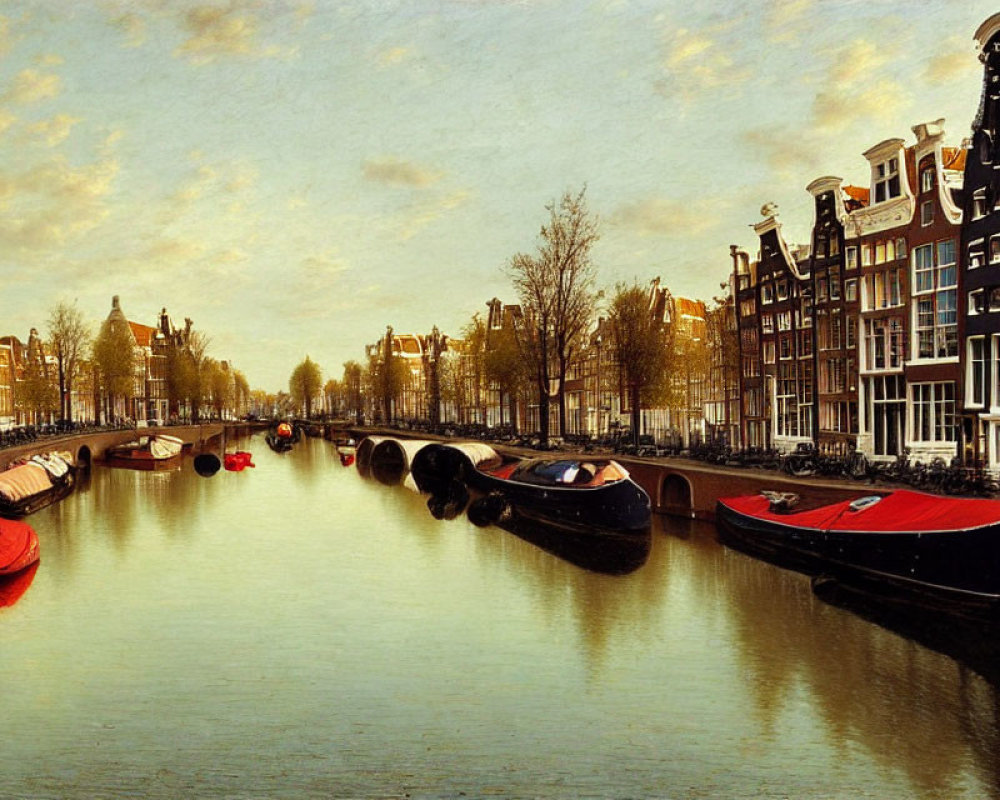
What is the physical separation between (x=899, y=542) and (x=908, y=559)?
1.39 feet

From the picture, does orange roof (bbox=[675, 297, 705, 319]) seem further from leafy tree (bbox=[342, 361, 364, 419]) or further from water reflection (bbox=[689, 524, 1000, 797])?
leafy tree (bbox=[342, 361, 364, 419])

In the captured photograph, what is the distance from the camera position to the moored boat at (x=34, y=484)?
120 ft

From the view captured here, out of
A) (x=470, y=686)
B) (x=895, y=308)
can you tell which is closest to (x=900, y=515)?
(x=470, y=686)

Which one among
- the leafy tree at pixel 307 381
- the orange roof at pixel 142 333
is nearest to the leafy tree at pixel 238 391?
the leafy tree at pixel 307 381

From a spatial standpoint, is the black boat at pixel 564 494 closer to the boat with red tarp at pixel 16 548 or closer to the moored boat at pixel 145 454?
the boat with red tarp at pixel 16 548

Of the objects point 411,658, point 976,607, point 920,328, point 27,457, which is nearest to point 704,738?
point 411,658

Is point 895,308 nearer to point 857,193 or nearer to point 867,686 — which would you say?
point 857,193

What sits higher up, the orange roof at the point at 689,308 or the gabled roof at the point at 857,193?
the gabled roof at the point at 857,193

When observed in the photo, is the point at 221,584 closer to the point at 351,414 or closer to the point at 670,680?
the point at 670,680

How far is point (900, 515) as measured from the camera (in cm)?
2169

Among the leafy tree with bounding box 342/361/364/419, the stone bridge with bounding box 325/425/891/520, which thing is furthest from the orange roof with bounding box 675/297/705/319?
the leafy tree with bounding box 342/361/364/419

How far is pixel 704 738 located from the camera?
512 inches

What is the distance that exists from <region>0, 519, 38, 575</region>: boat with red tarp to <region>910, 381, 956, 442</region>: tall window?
29.3m

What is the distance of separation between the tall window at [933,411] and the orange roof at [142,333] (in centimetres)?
11967
